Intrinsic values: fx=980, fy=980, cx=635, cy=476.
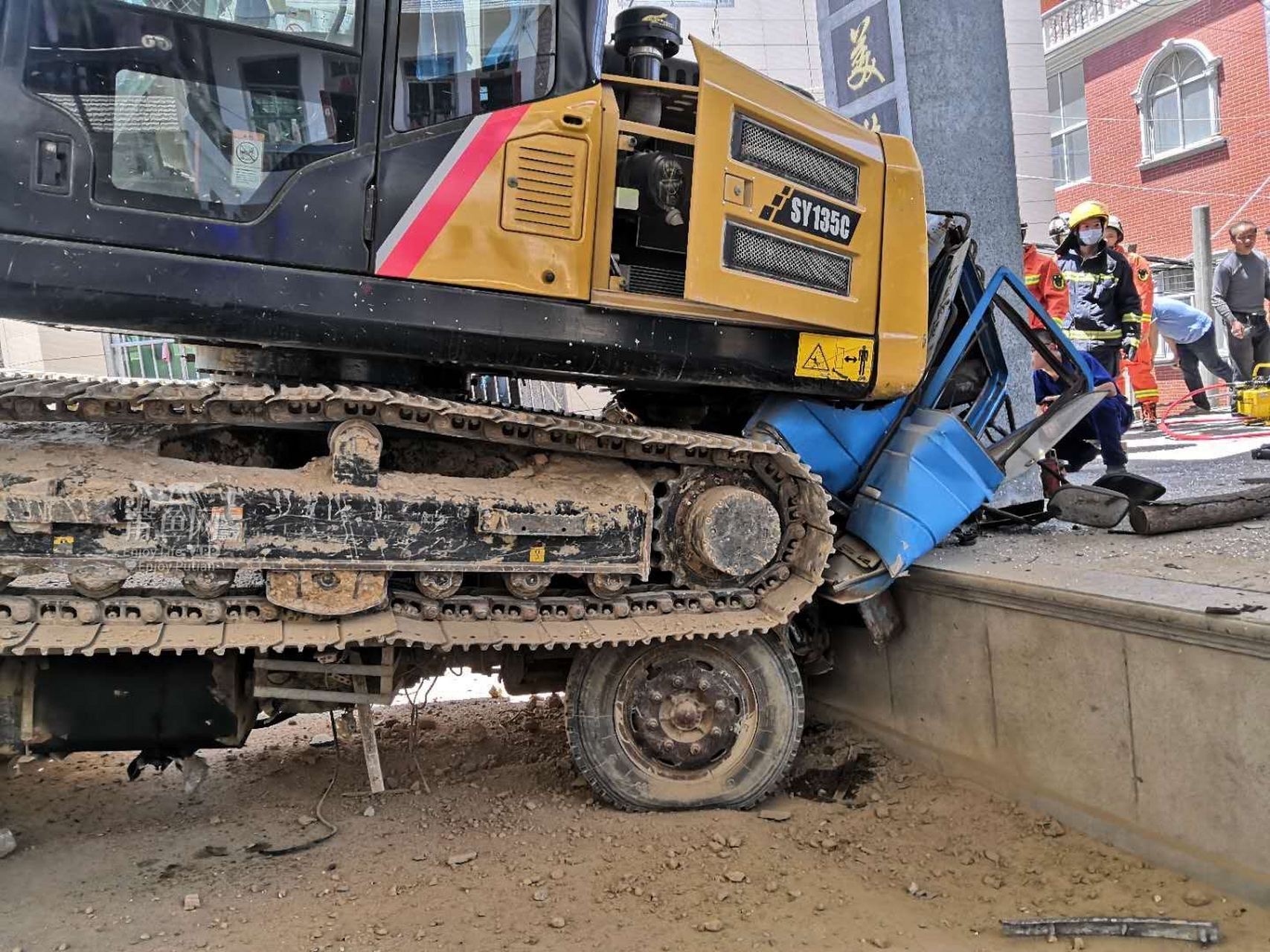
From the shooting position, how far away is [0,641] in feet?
9.32

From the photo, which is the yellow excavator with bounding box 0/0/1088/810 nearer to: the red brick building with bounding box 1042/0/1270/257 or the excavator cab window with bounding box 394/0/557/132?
the excavator cab window with bounding box 394/0/557/132

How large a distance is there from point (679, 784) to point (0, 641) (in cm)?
236

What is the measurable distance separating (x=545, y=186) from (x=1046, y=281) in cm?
480

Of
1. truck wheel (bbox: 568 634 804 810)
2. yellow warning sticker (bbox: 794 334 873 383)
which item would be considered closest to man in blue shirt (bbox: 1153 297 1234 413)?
yellow warning sticker (bbox: 794 334 873 383)

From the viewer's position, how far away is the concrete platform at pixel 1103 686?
298cm

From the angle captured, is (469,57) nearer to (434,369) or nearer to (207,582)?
(434,369)

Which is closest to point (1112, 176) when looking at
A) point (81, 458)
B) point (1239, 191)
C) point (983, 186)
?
point (1239, 191)

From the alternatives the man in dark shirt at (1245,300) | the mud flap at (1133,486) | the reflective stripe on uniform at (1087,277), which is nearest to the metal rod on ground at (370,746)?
the mud flap at (1133,486)

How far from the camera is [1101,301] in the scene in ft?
25.3

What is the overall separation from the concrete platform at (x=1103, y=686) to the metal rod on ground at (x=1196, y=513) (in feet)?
0.37

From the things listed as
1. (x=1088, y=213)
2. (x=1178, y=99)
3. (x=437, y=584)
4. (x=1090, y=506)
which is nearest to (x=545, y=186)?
(x=437, y=584)

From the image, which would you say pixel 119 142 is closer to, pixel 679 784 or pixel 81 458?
pixel 81 458

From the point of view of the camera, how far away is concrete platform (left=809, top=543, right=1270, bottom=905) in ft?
9.78

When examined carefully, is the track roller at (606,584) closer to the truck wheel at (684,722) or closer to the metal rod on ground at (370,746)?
the truck wheel at (684,722)
